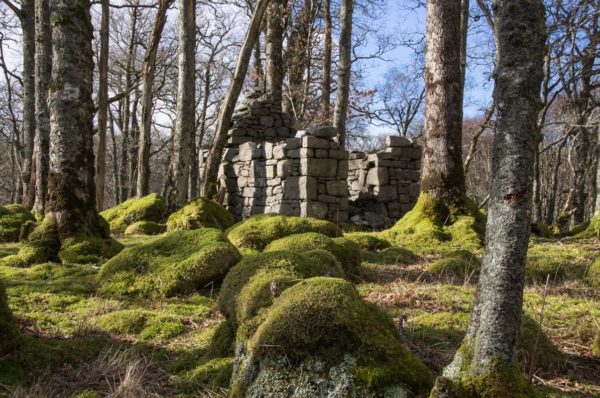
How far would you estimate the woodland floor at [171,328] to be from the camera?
3.07 m

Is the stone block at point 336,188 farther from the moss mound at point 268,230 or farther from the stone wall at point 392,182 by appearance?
the moss mound at point 268,230

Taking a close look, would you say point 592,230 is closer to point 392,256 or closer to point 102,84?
point 392,256

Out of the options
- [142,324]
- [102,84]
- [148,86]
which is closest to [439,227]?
[142,324]

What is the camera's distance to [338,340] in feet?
7.91

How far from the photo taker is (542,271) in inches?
229

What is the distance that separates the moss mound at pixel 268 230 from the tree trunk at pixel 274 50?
8.40 meters

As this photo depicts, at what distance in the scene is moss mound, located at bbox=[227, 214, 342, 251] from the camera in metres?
6.82

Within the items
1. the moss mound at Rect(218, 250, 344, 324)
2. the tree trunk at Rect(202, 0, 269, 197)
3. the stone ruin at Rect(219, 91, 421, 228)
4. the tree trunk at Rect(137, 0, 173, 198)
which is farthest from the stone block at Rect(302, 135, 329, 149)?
the moss mound at Rect(218, 250, 344, 324)

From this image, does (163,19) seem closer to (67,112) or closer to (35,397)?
(67,112)

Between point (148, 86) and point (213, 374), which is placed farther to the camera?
point (148, 86)

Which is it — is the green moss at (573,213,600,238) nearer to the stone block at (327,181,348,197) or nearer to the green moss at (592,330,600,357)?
the stone block at (327,181,348,197)

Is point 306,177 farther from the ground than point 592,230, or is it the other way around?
point 306,177

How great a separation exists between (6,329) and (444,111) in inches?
278

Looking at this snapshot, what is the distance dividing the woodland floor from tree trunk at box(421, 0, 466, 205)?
92.4 inches
